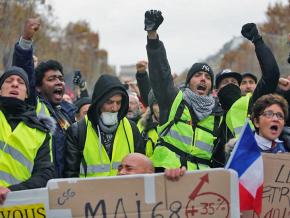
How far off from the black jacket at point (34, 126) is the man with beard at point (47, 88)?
1.26ft

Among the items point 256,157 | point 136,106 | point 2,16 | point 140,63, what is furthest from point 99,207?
point 2,16

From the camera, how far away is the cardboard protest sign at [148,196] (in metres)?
4.01

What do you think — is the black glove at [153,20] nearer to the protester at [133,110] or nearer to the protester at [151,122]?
the protester at [151,122]

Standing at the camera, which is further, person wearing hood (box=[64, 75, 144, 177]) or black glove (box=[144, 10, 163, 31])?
black glove (box=[144, 10, 163, 31])

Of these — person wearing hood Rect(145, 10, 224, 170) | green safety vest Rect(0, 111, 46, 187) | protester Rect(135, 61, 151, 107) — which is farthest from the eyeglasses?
protester Rect(135, 61, 151, 107)

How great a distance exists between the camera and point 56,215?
4.00 metres

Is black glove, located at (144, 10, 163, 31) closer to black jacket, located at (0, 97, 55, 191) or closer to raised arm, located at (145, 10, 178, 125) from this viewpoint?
raised arm, located at (145, 10, 178, 125)

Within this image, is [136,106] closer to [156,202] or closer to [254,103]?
Answer: [254,103]

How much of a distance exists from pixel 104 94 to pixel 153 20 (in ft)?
2.21

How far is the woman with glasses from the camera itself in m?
4.82

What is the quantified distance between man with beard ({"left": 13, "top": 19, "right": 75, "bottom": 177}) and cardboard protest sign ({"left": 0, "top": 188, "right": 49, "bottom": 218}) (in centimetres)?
92

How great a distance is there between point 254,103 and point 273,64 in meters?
0.44

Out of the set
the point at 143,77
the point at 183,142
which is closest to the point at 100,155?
the point at 183,142

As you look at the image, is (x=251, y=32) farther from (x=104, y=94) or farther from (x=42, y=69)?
(x=42, y=69)
